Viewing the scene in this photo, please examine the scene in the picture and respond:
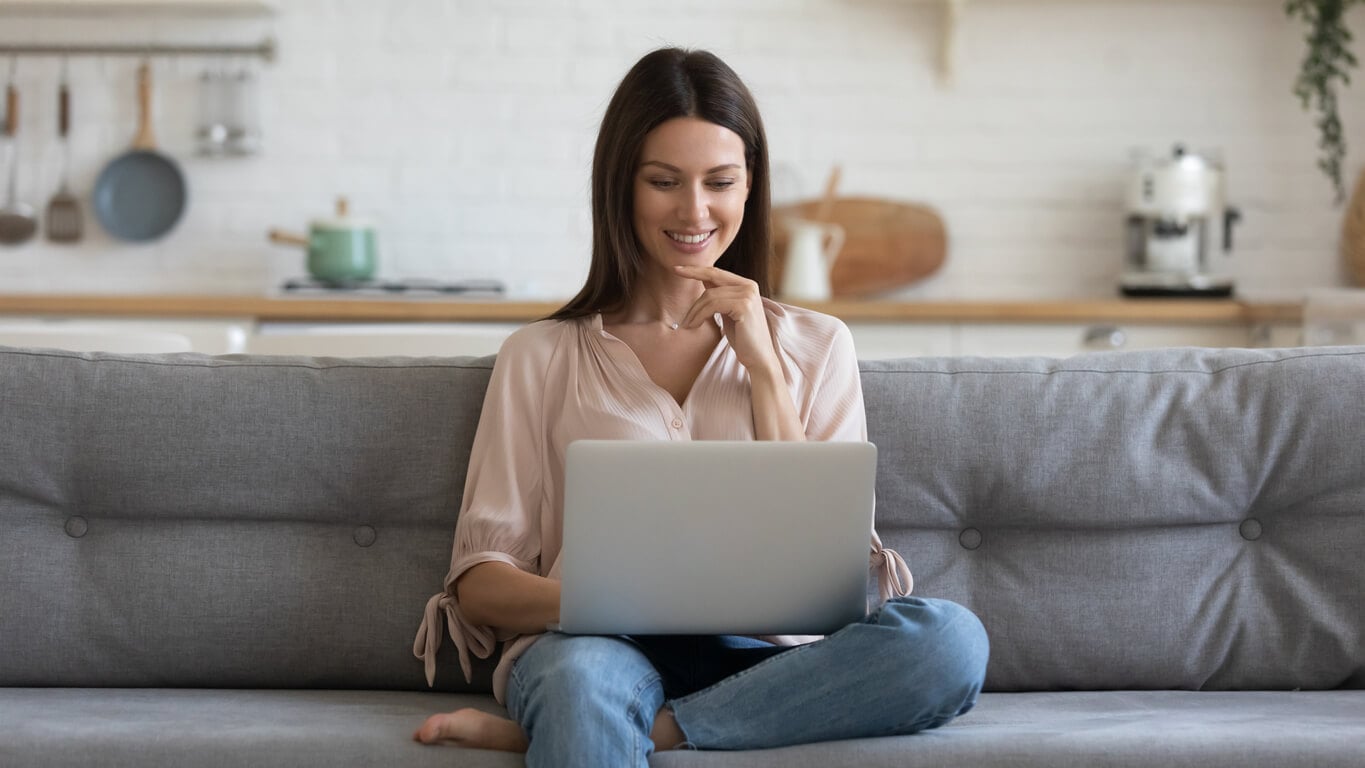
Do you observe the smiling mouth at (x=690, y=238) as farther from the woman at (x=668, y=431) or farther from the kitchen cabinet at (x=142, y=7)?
the kitchen cabinet at (x=142, y=7)

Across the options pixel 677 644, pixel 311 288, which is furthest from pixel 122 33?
pixel 677 644

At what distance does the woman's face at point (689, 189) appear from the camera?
1.94 meters

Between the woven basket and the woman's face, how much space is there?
269 centimetres

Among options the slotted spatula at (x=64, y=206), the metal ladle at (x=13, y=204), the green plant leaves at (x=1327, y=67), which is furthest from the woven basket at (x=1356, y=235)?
the metal ladle at (x=13, y=204)

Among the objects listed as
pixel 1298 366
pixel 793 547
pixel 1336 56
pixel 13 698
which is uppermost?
pixel 1336 56

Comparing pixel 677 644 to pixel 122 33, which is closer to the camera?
pixel 677 644

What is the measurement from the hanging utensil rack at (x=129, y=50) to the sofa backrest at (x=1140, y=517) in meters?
2.87

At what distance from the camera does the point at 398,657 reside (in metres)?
1.88

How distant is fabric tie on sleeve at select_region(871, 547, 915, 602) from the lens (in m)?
1.83

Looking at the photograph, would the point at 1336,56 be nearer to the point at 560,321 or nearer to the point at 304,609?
the point at 560,321

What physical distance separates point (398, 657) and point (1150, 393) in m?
1.05

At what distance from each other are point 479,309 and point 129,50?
146 cm

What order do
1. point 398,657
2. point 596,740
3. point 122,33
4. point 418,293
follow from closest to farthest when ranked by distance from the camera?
point 596,740 → point 398,657 → point 418,293 → point 122,33

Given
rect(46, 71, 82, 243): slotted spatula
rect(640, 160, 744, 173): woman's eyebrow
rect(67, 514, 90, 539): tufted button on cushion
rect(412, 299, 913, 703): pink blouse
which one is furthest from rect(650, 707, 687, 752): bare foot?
rect(46, 71, 82, 243): slotted spatula
